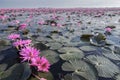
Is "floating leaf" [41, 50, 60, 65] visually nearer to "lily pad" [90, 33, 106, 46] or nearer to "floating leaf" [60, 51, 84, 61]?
"floating leaf" [60, 51, 84, 61]

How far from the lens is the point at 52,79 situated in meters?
2.60

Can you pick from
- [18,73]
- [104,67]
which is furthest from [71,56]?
[18,73]

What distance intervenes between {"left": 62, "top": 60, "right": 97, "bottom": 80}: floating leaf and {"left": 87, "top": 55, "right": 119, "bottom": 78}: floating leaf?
0.15 m

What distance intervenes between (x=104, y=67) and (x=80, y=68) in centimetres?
39

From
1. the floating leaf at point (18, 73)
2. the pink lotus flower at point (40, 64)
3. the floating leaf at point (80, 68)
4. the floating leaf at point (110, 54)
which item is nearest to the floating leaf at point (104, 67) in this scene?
the floating leaf at point (80, 68)

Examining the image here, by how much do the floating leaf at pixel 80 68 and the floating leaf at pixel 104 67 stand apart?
0.15 m

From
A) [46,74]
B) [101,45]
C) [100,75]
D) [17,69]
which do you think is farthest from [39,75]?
[101,45]

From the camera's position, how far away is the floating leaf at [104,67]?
284cm

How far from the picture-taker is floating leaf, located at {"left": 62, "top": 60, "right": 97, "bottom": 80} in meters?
2.69

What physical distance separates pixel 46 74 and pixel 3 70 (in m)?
0.65

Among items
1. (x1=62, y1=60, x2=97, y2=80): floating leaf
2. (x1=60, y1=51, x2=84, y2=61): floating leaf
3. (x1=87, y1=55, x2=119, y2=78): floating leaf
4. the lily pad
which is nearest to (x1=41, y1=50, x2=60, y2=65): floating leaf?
(x1=60, y1=51, x2=84, y2=61): floating leaf

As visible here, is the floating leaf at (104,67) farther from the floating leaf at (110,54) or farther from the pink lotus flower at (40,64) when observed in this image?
the pink lotus flower at (40,64)

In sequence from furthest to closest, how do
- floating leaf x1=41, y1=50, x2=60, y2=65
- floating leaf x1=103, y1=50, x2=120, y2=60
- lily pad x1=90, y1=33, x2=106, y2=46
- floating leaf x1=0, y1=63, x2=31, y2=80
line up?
lily pad x1=90, y1=33, x2=106, y2=46, floating leaf x1=103, y1=50, x2=120, y2=60, floating leaf x1=41, y1=50, x2=60, y2=65, floating leaf x1=0, y1=63, x2=31, y2=80

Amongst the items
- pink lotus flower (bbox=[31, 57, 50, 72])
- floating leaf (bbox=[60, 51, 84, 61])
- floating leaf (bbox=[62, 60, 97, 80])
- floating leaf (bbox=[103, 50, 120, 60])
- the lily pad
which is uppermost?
pink lotus flower (bbox=[31, 57, 50, 72])
